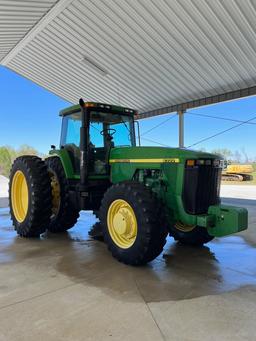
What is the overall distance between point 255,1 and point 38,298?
5844 millimetres

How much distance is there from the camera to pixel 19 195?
5.66 metres

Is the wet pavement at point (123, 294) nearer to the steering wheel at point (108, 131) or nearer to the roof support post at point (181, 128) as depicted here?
the steering wheel at point (108, 131)

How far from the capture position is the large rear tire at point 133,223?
3549 mm

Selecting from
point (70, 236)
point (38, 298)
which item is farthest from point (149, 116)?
point (38, 298)

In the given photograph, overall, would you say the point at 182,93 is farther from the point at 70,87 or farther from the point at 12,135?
the point at 12,135

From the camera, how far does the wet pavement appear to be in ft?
7.67

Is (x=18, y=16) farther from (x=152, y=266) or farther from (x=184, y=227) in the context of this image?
(x=152, y=266)

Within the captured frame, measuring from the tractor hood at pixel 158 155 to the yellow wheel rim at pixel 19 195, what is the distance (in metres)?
1.98

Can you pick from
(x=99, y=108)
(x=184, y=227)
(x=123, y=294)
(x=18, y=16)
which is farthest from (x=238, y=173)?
(x=123, y=294)

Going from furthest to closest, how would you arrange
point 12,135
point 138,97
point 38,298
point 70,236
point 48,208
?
point 12,135, point 138,97, point 70,236, point 48,208, point 38,298

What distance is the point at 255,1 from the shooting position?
557 centimetres

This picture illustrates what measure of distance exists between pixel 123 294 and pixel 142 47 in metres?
6.33

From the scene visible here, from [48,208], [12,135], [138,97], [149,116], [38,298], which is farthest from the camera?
[12,135]

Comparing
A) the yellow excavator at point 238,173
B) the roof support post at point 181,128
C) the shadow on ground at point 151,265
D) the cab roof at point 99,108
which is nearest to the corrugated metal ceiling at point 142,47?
the roof support post at point 181,128
